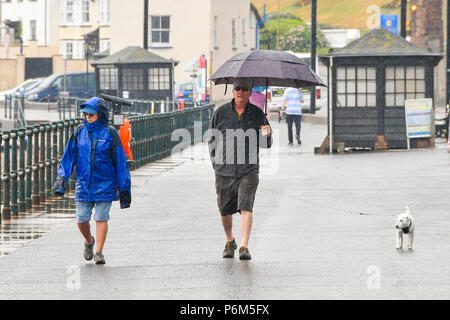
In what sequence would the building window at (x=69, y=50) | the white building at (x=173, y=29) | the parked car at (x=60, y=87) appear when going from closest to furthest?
the white building at (x=173, y=29) → the parked car at (x=60, y=87) → the building window at (x=69, y=50)

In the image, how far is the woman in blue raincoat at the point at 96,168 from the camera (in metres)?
11.1

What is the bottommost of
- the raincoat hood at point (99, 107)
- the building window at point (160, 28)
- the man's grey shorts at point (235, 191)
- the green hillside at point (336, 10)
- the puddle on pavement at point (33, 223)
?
the puddle on pavement at point (33, 223)

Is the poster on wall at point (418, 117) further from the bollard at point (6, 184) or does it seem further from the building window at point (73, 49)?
the building window at point (73, 49)

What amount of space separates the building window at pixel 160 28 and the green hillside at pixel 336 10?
96.0 metres

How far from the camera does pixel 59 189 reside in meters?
11.1

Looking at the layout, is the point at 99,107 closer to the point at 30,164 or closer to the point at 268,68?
the point at 268,68

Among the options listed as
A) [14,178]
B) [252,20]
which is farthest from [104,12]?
[14,178]

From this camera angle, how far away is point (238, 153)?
1127 centimetres

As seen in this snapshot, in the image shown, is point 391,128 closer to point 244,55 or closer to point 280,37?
point 244,55

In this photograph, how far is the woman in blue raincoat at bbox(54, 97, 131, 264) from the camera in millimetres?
11078

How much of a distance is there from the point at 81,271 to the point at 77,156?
3.63 feet

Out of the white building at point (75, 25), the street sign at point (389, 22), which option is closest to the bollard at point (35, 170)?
the street sign at point (389, 22)

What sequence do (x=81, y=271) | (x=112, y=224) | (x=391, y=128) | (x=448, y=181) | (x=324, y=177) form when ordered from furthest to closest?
(x=391, y=128) < (x=324, y=177) < (x=448, y=181) < (x=112, y=224) < (x=81, y=271)
